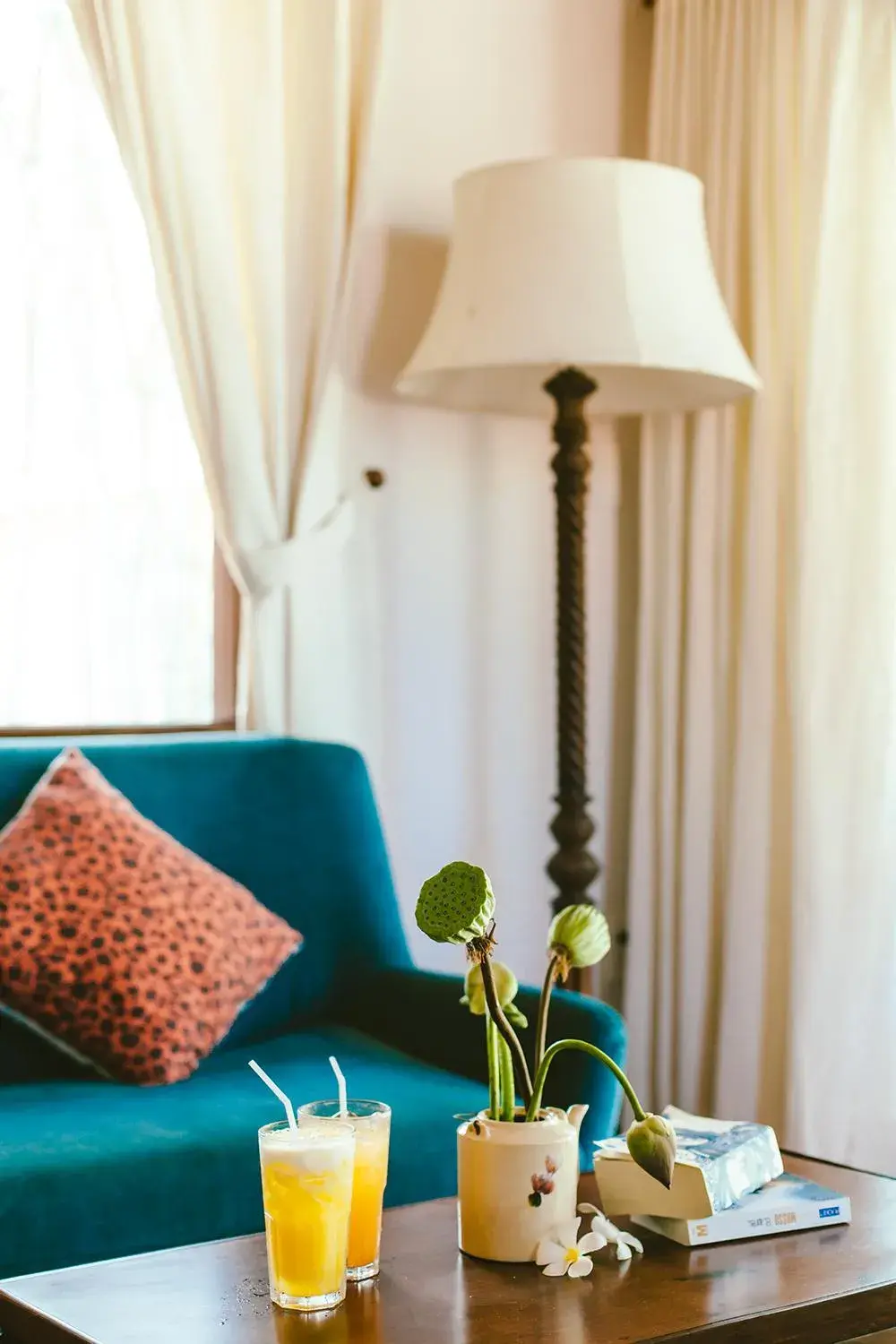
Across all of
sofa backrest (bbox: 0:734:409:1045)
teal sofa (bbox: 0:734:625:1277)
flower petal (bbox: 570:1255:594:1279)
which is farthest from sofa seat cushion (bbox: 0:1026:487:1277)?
flower petal (bbox: 570:1255:594:1279)

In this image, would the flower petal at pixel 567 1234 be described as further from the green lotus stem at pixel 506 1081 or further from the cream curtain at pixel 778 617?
the cream curtain at pixel 778 617

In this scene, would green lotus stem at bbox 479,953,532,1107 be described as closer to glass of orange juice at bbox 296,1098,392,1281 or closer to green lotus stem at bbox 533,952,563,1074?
green lotus stem at bbox 533,952,563,1074

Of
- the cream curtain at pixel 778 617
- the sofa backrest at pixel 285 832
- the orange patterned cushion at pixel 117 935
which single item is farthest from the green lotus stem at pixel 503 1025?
the cream curtain at pixel 778 617

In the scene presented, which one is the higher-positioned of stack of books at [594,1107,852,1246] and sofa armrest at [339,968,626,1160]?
stack of books at [594,1107,852,1246]

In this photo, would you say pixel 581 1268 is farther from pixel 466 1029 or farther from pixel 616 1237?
pixel 466 1029

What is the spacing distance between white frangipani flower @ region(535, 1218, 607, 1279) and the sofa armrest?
63 cm

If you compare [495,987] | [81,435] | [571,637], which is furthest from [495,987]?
[81,435]

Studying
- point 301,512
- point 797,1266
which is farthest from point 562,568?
point 797,1266

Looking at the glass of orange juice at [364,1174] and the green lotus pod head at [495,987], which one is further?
the green lotus pod head at [495,987]

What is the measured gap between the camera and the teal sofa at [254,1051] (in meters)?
1.74

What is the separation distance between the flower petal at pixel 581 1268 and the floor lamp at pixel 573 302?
148cm

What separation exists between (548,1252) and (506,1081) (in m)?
0.14

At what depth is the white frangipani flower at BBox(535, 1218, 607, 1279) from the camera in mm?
1319

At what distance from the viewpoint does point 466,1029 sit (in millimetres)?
2236
